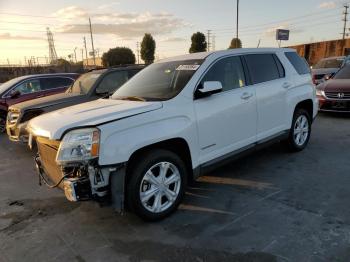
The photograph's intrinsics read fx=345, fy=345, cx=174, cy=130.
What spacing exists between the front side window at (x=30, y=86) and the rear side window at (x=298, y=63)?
290 inches

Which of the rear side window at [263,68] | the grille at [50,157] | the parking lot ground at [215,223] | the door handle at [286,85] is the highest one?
the rear side window at [263,68]

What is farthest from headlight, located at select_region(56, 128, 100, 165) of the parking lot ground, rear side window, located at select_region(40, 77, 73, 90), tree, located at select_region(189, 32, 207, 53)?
tree, located at select_region(189, 32, 207, 53)

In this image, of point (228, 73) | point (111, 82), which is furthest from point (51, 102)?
point (228, 73)

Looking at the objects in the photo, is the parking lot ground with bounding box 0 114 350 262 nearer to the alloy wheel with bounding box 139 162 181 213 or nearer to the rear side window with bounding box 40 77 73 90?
the alloy wheel with bounding box 139 162 181 213

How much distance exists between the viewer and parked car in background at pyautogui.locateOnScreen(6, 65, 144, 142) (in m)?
7.24

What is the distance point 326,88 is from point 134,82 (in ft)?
21.5

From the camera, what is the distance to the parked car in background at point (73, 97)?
724 cm

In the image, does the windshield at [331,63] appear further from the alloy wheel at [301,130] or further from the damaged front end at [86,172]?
the damaged front end at [86,172]

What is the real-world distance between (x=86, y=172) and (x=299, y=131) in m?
4.14

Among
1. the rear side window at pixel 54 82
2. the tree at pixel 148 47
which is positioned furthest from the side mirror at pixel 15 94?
the tree at pixel 148 47

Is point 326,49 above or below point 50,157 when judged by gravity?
above

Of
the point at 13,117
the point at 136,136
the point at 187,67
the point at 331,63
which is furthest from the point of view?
the point at 331,63

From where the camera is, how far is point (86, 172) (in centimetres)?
333

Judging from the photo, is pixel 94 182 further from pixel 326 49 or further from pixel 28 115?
pixel 326 49
